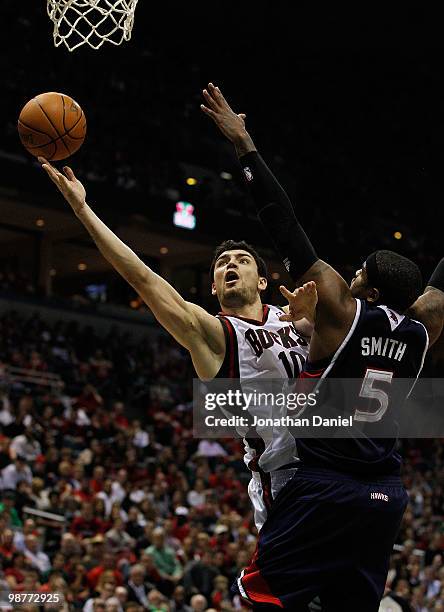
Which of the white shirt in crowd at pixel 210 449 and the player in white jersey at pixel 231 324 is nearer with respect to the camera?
the player in white jersey at pixel 231 324

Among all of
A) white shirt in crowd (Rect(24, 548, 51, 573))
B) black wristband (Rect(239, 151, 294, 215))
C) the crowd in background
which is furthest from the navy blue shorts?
white shirt in crowd (Rect(24, 548, 51, 573))

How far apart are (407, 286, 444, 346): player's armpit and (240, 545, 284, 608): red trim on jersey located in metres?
1.16

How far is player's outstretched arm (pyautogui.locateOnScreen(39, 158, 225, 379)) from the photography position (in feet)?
13.1

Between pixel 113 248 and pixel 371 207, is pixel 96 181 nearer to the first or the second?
pixel 371 207

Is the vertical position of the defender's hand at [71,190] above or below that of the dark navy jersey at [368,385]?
above

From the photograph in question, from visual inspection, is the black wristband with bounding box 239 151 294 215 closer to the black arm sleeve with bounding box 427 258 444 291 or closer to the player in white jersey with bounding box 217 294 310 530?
the player in white jersey with bounding box 217 294 310 530

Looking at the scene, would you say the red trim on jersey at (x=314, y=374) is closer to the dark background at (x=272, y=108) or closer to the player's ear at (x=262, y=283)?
the player's ear at (x=262, y=283)

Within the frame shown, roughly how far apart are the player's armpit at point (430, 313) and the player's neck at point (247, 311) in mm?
766

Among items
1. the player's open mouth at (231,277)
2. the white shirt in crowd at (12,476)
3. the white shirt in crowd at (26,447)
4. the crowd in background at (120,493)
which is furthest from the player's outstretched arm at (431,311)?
the white shirt in crowd at (26,447)

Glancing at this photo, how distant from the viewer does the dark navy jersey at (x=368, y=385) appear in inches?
145

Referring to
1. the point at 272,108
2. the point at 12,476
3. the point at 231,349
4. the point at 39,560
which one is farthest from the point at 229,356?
the point at 272,108

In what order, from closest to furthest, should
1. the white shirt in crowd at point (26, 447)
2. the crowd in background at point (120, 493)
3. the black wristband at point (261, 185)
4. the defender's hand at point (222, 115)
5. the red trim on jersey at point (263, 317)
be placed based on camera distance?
1. the black wristband at point (261, 185)
2. the defender's hand at point (222, 115)
3. the red trim on jersey at point (263, 317)
4. the crowd in background at point (120, 493)
5. the white shirt in crowd at point (26, 447)

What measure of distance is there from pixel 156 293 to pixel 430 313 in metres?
1.14

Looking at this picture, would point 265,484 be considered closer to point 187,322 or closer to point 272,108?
point 187,322
